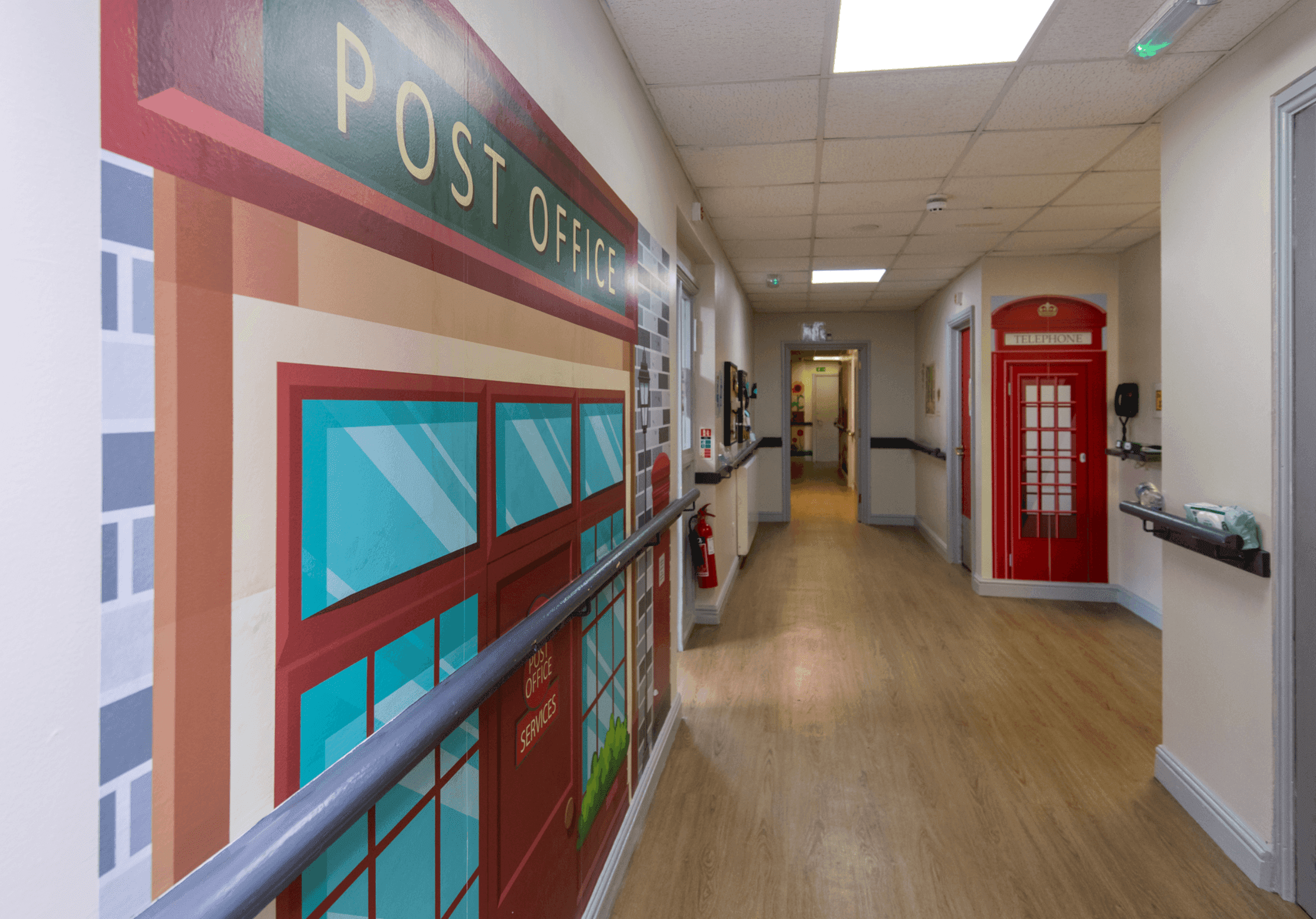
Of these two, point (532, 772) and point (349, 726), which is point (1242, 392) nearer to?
point (532, 772)

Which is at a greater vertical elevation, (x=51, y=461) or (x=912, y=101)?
(x=912, y=101)

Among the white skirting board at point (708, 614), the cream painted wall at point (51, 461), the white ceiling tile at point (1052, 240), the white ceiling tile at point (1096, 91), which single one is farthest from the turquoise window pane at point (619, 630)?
the white ceiling tile at point (1052, 240)

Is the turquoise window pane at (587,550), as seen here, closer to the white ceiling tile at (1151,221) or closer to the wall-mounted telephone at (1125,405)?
the white ceiling tile at (1151,221)

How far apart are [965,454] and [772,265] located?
2330mm

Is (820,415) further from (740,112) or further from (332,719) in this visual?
(332,719)

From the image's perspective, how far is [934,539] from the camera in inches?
271

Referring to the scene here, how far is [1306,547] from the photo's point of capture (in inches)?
74.5

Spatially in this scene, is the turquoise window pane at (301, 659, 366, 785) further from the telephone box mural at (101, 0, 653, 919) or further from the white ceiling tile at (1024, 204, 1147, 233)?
the white ceiling tile at (1024, 204, 1147, 233)

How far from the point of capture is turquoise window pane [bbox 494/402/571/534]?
1.33 meters

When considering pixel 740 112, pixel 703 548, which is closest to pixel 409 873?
pixel 740 112

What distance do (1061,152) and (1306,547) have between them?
77.2 inches

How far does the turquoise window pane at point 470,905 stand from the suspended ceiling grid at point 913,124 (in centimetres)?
217

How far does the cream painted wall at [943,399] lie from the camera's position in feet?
18.6

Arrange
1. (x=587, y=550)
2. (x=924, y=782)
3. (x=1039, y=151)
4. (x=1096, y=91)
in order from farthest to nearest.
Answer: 1. (x=1039, y=151)
2. (x=924, y=782)
3. (x=1096, y=91)
4. (x=587, y=550)
